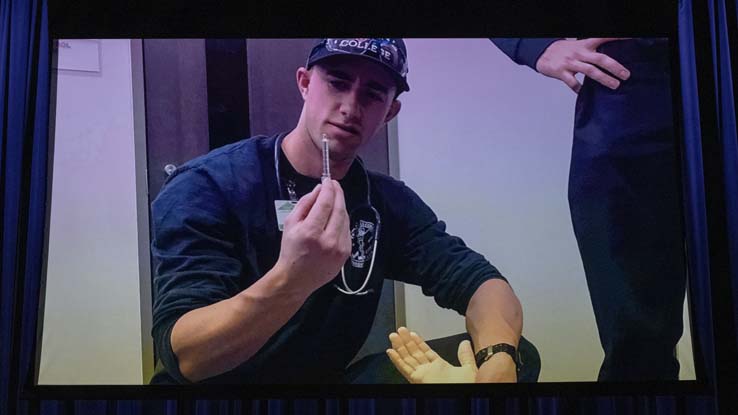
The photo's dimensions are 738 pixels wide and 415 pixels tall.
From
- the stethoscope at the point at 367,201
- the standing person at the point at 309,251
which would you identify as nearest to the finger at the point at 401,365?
the standing person at the point at 309,251

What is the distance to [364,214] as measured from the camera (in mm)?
2598

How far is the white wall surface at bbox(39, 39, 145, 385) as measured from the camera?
2541 millimetres

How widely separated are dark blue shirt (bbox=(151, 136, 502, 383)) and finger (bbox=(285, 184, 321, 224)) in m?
0.03

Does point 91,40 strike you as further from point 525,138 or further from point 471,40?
point 525,138

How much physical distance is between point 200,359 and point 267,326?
22 cm

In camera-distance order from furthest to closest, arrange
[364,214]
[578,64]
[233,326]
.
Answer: [578,64]
[364,214]
[233,326]

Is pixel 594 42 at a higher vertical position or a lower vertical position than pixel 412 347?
higher

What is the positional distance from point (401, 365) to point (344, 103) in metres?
0.84

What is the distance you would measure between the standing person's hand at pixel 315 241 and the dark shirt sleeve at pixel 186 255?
170 mm

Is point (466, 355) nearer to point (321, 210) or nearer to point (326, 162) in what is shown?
point (321, 210)

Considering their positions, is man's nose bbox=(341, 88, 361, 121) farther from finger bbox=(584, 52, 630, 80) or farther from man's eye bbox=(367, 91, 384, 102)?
finger bbox=(584, 52, 630, 80)

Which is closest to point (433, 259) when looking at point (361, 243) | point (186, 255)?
point (361, 243)

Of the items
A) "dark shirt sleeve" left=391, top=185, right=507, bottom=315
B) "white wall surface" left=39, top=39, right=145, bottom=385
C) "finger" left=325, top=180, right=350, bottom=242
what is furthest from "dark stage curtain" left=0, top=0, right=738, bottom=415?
"finger" left=325, top=180, right=350, bottom=242

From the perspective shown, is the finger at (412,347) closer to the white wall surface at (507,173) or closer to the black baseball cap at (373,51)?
the white wall surface at (507,173)
